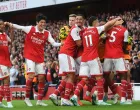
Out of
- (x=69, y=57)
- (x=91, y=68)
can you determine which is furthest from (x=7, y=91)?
(x=91, y=68)

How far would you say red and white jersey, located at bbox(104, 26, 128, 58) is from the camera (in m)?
13.0

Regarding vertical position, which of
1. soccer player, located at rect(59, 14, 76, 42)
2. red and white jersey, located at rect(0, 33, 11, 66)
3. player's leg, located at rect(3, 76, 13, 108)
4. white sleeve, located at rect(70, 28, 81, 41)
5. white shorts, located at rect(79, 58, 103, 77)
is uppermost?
soccer player, located at rect(59, 14, 76, 42)

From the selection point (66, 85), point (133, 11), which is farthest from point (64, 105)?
point (133, 11)

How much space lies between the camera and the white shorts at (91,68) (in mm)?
12172

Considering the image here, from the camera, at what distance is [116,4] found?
31234 mm

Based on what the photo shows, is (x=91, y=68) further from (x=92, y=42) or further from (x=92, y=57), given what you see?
(x=92, y=42)

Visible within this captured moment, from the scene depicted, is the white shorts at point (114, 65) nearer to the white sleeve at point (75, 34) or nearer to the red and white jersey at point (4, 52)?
the white sleeve at point (75, 34)

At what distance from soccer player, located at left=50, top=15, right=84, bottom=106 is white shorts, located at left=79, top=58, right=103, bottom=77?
0.35 meters

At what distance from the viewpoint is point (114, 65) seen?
13.1 meters

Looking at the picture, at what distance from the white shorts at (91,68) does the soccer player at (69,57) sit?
353 mm

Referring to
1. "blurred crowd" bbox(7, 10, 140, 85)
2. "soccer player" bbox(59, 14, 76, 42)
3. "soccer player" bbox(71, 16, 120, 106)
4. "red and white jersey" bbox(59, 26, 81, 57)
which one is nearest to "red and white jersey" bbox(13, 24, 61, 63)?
"soccer player" bbox(59, 14, 76, 42)

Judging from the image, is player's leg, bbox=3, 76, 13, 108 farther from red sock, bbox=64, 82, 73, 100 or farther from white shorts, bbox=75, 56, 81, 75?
white shorts, bbox=75, 56, 81, 75

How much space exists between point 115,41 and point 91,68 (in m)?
1.28

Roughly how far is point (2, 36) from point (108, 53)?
112 inches
